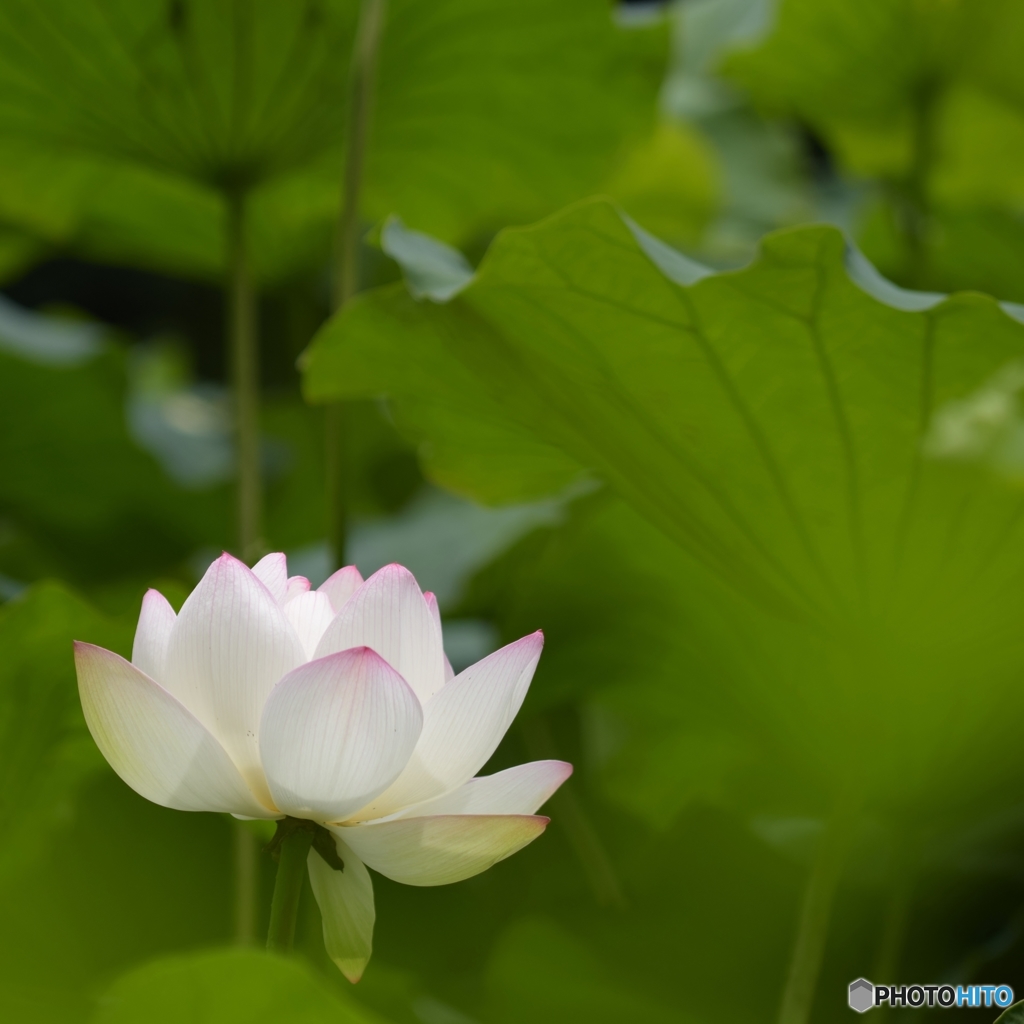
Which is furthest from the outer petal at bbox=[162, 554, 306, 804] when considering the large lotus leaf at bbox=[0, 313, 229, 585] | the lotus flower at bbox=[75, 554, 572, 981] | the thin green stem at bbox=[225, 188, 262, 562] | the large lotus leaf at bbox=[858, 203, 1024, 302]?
the large lotus leaf at bbox=[858, 203, 1024, 302]

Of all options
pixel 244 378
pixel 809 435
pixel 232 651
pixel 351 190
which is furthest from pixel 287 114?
pixel 232 651

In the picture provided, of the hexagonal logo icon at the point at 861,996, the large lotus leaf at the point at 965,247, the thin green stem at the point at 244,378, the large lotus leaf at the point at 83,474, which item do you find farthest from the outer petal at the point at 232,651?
the large lotus leaf at the point at 965,247

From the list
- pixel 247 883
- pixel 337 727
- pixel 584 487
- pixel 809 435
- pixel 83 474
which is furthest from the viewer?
pixel 83 474

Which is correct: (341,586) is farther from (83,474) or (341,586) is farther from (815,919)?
(83,474)

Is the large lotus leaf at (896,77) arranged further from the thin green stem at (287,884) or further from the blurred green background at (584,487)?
the thin green stem at (287,884)

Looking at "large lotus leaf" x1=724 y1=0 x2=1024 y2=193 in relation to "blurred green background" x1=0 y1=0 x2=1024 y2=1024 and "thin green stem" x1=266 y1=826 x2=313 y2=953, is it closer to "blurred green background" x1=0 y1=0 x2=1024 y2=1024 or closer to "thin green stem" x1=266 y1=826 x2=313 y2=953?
"blurred green background" x1=0 y1=0 x2=1024 y2=1024

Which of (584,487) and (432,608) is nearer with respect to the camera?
(432,608)

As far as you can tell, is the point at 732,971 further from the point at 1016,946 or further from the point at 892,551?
the point at 892,551
